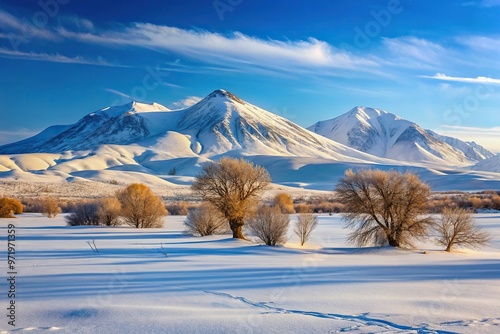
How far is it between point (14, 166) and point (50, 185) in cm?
9273

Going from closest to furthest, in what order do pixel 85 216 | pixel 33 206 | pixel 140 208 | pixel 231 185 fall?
pixel 231 185, pixel 140 208, pixel 85 216, pixel 33 206

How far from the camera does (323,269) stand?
49.3ft

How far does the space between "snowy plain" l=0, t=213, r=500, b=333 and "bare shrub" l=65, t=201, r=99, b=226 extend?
55.4ft

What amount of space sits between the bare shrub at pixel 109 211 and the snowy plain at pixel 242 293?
1662 centimetres

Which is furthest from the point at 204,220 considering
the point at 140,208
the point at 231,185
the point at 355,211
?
the point at 355,211

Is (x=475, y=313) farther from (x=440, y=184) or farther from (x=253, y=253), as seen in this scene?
(x=440, y=184)

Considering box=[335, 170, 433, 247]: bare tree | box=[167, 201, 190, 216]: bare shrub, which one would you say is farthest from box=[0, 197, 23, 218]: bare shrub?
box=[335, 170, 433, 247]: bare tree

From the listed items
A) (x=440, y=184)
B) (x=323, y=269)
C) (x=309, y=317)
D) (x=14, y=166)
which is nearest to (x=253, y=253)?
(x=323, y=269)

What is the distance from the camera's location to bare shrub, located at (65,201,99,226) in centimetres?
3612

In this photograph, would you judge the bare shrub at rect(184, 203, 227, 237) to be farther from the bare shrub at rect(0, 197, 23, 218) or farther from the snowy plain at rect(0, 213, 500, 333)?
the bare shrub at rect(0, 197, 23, 218)

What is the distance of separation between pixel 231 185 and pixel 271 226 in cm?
470

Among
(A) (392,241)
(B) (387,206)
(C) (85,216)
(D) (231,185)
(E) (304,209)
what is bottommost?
(A) (392,241)

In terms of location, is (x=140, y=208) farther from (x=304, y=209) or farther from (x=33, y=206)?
(x=33, y=206)

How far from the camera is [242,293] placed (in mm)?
10609
